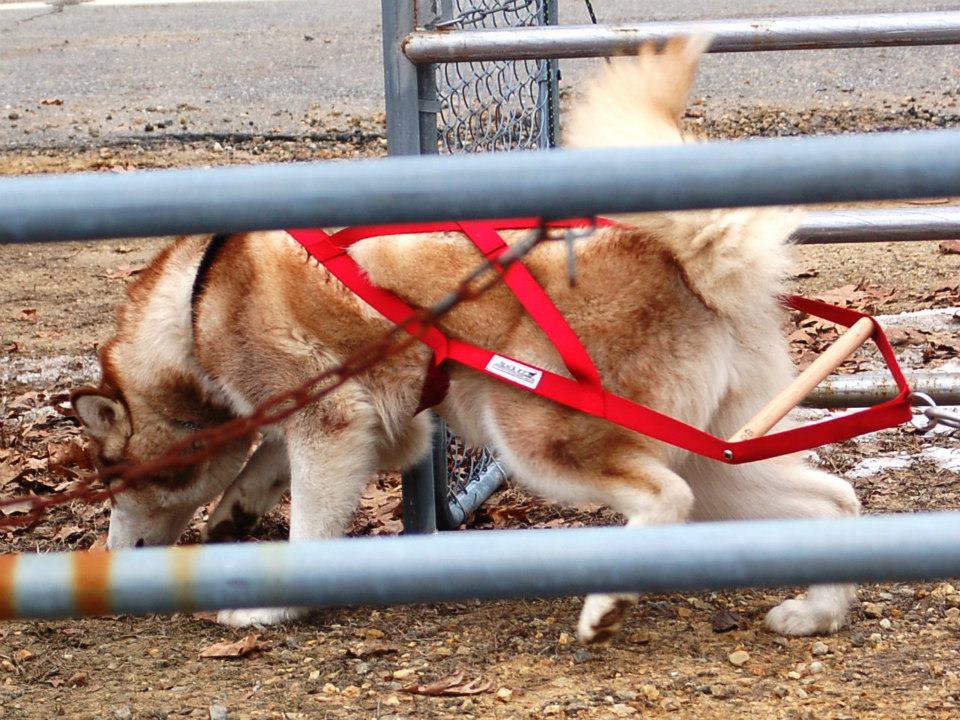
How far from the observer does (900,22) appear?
3375mm

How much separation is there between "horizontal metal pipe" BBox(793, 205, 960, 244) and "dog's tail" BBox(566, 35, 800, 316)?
12.7 inches

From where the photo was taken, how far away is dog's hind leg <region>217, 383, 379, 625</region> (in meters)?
3.53

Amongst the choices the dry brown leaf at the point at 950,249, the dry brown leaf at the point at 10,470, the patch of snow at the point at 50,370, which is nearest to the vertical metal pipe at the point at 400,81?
the dry brown leaf at the point at 10,470

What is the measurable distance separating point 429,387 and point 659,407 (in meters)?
0.63

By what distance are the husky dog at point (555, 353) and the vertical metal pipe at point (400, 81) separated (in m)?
0.35

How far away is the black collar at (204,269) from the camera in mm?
3635

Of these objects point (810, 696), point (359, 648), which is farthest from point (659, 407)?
point (359, 648)

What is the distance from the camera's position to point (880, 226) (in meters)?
3.55

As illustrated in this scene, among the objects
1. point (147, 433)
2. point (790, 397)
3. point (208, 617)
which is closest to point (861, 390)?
point (790, 397)

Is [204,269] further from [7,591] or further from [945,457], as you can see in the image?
[945,457]

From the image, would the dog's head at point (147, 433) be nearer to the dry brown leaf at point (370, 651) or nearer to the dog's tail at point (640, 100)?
the dry brown leaf at point (370, 651)

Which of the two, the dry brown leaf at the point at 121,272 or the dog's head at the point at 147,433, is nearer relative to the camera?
the dog's head at the point at 147,433

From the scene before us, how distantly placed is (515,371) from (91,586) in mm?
2043

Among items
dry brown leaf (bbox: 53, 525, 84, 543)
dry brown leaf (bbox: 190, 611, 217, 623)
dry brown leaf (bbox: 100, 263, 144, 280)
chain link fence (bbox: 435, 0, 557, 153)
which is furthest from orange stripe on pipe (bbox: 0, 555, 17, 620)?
dry brown leaf (bbox: 100, 263, 144, 280)
